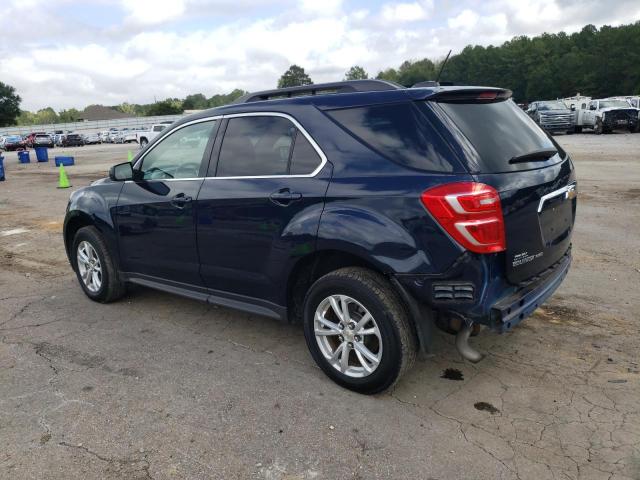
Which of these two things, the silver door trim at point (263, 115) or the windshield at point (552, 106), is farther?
the windshield at point (552, 106)

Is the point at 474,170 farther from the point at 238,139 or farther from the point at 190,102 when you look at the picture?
the point at 190,102

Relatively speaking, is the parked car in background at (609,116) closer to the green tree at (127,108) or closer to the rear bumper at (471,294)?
the rear bumper at (471,294)

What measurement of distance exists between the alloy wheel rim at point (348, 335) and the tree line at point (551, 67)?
61672 mm

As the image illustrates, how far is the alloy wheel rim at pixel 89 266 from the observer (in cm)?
525

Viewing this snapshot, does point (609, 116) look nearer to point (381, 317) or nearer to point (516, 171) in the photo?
point (516, 171)

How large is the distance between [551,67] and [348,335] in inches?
3941

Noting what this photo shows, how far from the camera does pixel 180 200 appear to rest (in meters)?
4.22

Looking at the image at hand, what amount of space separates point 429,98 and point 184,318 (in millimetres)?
2949

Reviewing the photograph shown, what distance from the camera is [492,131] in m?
3.26

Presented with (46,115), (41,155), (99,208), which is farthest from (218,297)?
(46,115)

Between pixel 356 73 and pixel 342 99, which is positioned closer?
pixel 342 99

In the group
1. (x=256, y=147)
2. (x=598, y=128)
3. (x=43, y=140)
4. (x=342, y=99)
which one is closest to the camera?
(x=342, y=99)

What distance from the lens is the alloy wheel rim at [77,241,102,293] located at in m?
5.25

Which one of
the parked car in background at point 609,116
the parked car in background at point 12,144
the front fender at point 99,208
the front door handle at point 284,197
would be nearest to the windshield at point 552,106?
the parked car in background at point 609,116
